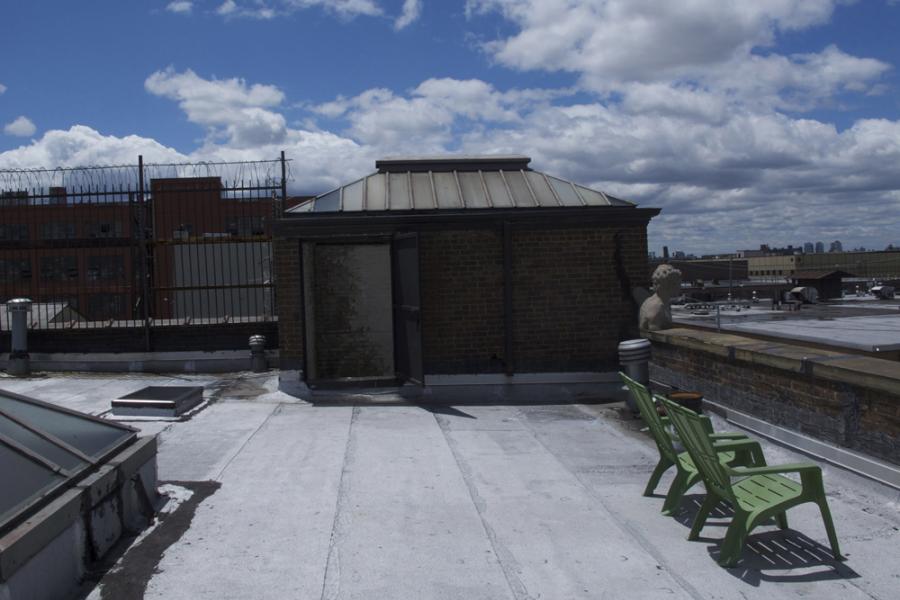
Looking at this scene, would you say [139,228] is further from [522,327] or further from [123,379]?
[522,327]

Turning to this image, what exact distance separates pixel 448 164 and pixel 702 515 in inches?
304

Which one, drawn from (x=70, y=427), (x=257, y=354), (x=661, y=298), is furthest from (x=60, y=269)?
(x=661, y=298)

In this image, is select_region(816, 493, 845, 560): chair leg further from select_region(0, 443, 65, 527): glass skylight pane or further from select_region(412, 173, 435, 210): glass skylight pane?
select_region(412, 173, 435, 210): glass skylight pane

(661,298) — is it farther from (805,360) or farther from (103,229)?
(103,229)

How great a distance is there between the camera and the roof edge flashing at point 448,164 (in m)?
11.2

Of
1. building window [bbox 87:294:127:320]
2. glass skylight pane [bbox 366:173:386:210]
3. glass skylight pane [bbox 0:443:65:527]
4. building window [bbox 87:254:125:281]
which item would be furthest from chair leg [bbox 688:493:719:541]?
building window [bbox 87:254:125:281]

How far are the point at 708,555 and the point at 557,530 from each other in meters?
0.96

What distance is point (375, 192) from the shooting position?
1044cm

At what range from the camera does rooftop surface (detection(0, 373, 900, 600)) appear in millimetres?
4008

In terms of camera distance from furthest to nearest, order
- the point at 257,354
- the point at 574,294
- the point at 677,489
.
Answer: the point at 257,354 < the point at 574,294 < the point at 677,489

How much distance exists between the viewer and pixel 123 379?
11.0m

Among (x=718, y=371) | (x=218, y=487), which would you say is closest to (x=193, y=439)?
(x=218, y=487)

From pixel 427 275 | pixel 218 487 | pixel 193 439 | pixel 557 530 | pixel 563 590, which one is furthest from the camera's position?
pixel 427 275

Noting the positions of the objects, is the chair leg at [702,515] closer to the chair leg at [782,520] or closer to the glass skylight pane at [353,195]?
the chair leg at [782,520]
